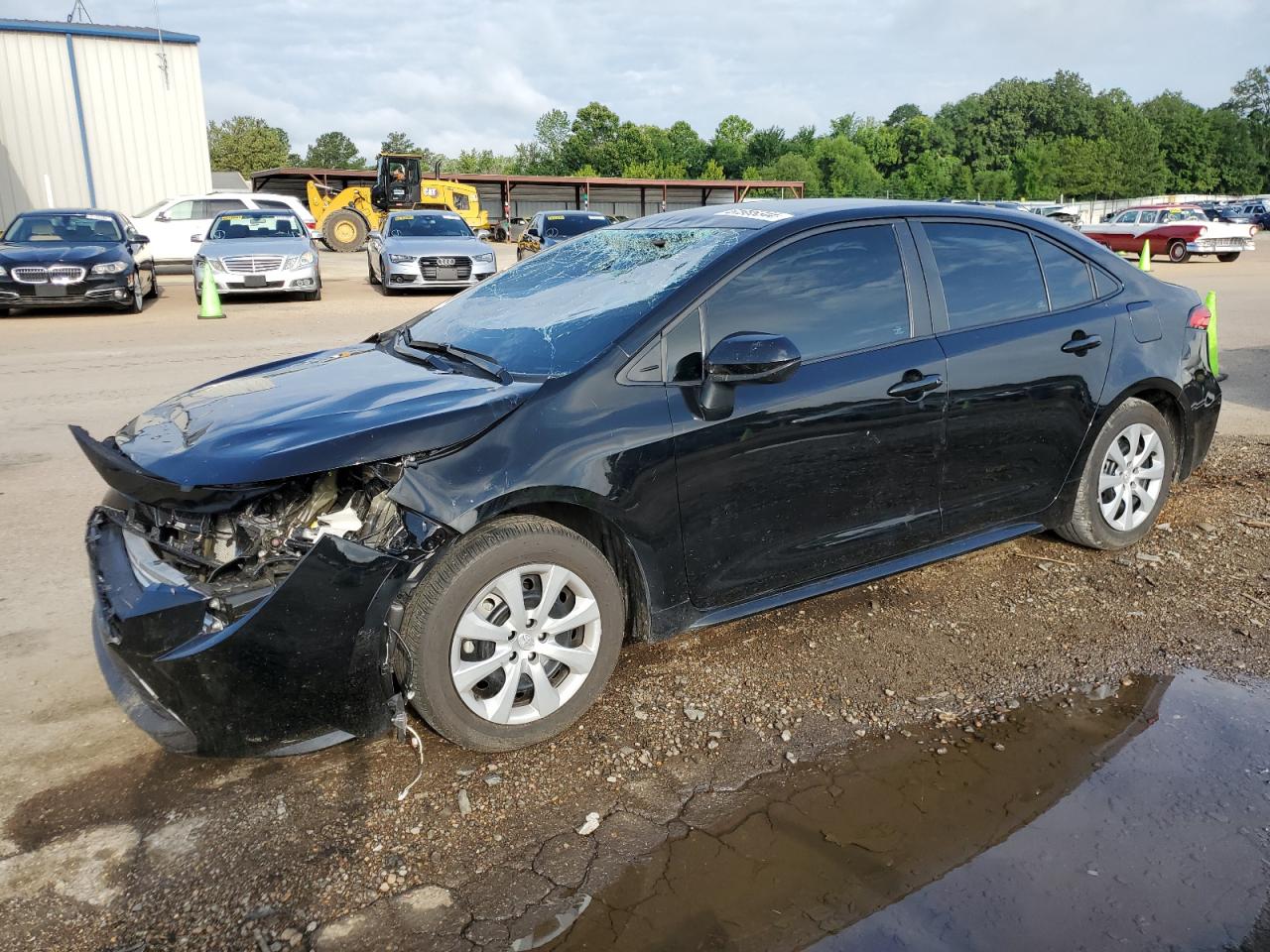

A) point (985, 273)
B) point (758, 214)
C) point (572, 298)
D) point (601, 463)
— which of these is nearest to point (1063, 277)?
point (985, 273)

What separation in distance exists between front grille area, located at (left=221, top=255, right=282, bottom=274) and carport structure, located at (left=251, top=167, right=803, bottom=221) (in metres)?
29.9

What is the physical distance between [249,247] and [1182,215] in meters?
24.8

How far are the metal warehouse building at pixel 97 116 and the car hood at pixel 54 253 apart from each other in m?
16.3

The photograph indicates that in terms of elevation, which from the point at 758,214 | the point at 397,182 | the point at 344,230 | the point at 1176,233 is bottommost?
the point at 1176,233

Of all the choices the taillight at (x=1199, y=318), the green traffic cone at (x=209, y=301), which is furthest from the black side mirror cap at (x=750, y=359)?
the green traffic cone at (x=209, y=301)

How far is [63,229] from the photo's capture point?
15.2 meters

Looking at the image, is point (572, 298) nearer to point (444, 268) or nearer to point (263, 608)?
point (263, 608)

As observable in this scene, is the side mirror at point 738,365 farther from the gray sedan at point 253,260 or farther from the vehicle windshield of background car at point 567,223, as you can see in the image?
the vehicle windshield of background car at point 567,223

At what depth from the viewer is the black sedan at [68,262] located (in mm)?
14023

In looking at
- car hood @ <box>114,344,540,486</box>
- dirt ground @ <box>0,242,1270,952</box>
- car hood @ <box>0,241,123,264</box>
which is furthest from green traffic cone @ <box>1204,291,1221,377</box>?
car hood @ <box>0,241,123,264</box>

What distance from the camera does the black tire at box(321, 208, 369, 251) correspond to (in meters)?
33.5

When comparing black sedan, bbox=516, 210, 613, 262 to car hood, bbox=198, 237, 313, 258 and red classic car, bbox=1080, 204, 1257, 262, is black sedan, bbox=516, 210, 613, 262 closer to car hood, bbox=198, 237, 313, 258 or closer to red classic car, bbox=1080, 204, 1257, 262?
car hood, bbox=198, 237, 313, 258

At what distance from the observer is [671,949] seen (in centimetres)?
233

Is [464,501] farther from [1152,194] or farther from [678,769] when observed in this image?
[1152,194]
